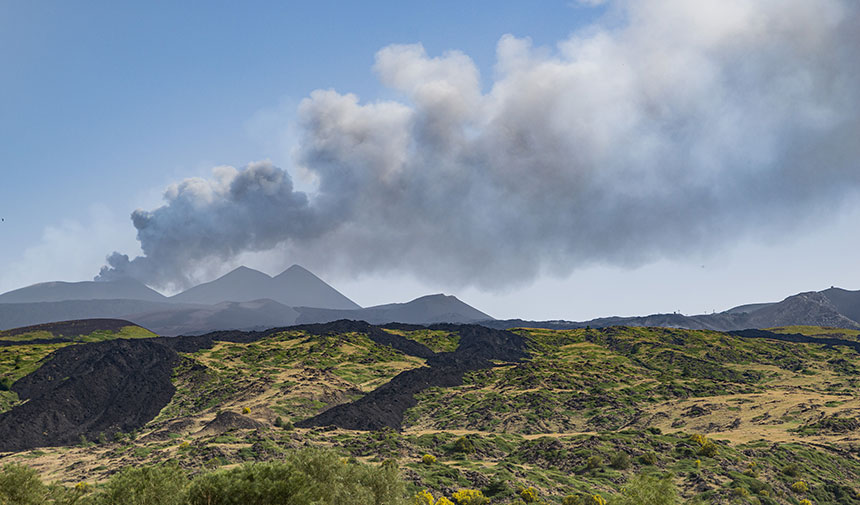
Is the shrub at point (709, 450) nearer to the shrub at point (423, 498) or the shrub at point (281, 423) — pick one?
the shrub at point (423, 498)

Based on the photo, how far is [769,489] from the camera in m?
41.6

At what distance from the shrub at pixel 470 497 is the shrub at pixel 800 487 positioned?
25.6 meters

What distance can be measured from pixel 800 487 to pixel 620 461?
13.3m

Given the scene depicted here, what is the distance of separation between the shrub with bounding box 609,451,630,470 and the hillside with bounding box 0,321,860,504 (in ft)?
0.48

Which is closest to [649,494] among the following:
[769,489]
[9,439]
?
[769,489]

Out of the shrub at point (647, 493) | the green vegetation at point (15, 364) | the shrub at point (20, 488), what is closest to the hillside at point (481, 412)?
the green vegetation at point (15, 364)

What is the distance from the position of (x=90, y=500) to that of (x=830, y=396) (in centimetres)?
9113

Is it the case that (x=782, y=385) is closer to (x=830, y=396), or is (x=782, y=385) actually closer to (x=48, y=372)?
(x=830, y=396)

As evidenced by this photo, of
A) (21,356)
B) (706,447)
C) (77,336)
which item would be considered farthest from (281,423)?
(77,336)

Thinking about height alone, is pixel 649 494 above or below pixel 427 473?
above

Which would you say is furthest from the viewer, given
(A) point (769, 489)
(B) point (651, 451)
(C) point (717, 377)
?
(C) point (717, 377)

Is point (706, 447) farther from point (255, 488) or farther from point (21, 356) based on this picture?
point (21, 356)

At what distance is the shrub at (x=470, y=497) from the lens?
3597 centimetres

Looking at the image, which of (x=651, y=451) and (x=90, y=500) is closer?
(x=90, y=500)
